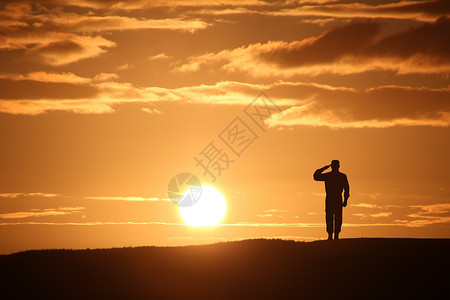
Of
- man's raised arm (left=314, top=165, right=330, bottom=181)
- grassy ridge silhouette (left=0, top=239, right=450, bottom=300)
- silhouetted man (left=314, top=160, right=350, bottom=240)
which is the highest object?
man's raised arm (left=314, top=165, right=330, bottom=181)

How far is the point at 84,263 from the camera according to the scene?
1105 inches

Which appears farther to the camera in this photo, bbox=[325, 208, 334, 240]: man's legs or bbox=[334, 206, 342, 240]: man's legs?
bbox=[325, 208, 334, 240]: man's legs

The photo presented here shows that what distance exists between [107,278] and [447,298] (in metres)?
12.1

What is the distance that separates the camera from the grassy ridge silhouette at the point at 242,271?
2475cm

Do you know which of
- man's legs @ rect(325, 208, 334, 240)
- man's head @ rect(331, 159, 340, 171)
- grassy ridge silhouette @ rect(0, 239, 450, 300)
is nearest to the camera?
grassy ridge silhouette @ rect(0, 239, 450, 300)

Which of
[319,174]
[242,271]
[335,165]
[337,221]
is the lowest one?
[242,271]

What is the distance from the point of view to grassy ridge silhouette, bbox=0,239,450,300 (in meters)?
24.8

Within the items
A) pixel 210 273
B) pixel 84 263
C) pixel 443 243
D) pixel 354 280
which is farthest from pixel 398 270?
pixel 84 263

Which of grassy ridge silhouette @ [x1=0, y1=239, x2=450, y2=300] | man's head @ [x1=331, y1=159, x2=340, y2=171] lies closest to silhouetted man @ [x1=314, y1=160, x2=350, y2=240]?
man's head @ [x1=331, y1=159, x2=340, y2=171]

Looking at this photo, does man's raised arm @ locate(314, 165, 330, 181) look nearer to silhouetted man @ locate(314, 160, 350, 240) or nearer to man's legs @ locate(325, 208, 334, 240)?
silhouetted man @ locate(314, 160, 350, 240)

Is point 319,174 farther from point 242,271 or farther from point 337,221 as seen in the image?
point 242,271

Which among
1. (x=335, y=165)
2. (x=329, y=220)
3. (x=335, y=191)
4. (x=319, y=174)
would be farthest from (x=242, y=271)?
(x=335, y=165)

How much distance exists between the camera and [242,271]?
88.1 ft

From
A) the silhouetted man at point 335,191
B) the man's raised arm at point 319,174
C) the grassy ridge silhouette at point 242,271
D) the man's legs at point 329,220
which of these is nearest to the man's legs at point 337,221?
the silhouetted man at point 335,191
